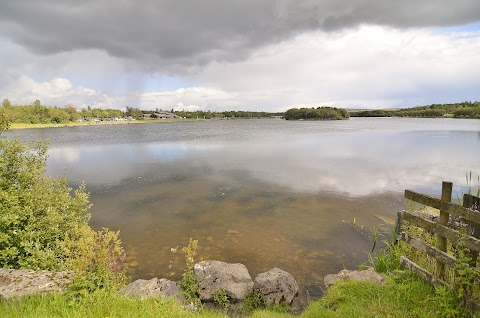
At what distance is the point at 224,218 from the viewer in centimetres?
1456

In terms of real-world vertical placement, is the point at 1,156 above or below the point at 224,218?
above

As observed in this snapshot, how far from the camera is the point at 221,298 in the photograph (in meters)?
7.62

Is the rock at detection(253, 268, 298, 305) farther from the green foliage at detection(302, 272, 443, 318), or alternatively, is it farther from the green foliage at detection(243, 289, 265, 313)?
the green foliage at detection(302, 272, 443, 318)

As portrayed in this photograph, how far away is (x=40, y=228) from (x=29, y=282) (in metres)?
2.70

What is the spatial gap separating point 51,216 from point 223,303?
6.00m

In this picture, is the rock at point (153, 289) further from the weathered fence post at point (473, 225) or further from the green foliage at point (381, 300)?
the weathered fence post at point (473, 225)

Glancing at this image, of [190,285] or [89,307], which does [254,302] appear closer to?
[190,285]

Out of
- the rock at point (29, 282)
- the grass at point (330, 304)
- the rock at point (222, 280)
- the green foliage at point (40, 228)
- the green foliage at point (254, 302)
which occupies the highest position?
the green foliage at point (40, 228)

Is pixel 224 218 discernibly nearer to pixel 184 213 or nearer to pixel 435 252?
pixel 184 213

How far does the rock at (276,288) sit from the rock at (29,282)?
195 inches

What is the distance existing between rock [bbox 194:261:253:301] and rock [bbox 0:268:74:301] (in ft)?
11.7

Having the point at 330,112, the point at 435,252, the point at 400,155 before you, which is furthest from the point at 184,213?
the point at 330,112

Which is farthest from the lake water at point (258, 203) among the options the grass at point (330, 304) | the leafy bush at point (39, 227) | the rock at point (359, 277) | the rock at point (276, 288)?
→ the leafy bush at point (39, 227)

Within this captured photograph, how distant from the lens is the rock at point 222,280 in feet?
25.6
